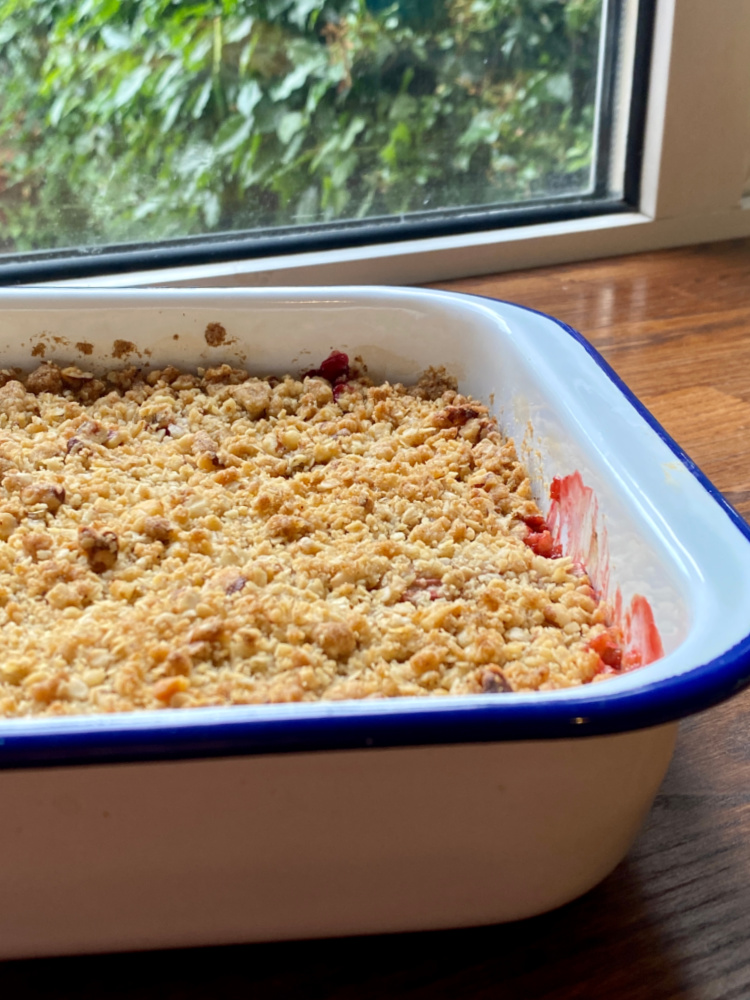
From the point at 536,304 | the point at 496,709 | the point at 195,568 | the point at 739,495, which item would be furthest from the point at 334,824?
the point at 536,304

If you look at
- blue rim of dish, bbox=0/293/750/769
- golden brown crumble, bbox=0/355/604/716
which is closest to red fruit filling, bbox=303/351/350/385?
golden brown crumble, bbox=0/355/604/716

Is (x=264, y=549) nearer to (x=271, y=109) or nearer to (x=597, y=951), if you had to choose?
(x=597, y=951)

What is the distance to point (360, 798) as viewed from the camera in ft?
1.45

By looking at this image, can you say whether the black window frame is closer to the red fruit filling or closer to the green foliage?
the green foliage

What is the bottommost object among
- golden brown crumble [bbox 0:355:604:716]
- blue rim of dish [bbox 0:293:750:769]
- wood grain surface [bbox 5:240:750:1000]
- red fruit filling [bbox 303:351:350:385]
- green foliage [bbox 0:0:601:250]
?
wood grain surface [bbox 5:240:750:1000]

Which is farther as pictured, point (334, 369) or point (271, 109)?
point (271, 109)

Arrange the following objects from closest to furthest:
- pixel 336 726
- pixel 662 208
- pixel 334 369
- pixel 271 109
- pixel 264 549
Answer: pixel 336 726, pixel 264 549, pixel 334 369, pixel 271 109, pixel 662 208

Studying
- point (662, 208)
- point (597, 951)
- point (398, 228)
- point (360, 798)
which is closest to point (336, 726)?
point (360, 798)

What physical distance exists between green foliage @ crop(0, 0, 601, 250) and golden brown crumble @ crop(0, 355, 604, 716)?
550mm

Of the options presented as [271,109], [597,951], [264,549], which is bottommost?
[597,951]

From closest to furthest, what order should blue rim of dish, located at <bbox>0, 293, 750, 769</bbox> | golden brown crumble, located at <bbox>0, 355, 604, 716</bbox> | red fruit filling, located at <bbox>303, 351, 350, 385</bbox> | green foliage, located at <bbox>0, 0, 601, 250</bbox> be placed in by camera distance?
blue rim of dish, located at <bbox>0, 293, 750, 769</bbox>, golden brown crumble, located at <bbox>0, 355, 604, 716</bbox>, red fruit filling, located at <bbox>303, 351, 350, 385</bbox>, green foliage, located at <bbox>0, 0, 601, 250</bbox>

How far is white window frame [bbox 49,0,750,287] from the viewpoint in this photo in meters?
1.34

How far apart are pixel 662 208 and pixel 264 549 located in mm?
1065

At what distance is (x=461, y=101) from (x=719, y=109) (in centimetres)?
38
